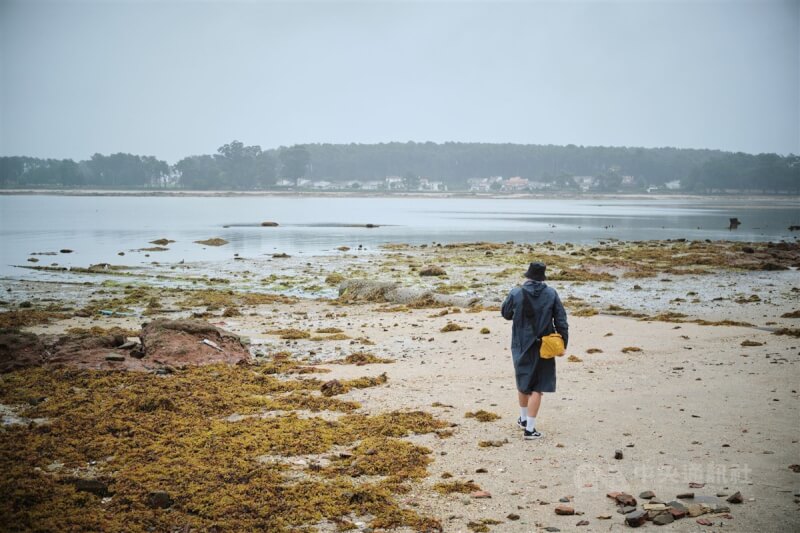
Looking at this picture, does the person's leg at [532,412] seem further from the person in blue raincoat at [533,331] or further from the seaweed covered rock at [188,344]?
the seaweed covered rock at [188,344]

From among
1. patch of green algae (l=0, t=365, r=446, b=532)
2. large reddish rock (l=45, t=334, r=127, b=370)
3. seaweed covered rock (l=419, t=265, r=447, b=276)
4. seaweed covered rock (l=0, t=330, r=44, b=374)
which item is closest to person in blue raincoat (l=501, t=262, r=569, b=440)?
patch of green algae (l=0, t=365, r=446, b=532)

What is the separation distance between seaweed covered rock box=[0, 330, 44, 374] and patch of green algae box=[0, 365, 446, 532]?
429 mm

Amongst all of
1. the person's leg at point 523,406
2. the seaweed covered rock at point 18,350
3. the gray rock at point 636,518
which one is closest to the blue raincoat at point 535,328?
the person's leg at point 523,406

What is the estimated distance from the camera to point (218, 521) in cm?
557

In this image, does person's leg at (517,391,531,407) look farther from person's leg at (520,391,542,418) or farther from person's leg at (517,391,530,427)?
person's leg at (520,391,542,418)

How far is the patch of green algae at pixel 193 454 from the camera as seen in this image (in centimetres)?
566

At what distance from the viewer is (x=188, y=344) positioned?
449 inches

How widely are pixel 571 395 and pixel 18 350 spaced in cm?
853

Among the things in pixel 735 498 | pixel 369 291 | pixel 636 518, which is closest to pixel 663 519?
pixel 636 518

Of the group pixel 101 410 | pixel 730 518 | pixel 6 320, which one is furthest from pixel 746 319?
pixel 6 320

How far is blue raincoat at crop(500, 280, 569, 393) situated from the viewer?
7.62 m

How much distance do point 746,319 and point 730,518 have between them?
37.4 feet

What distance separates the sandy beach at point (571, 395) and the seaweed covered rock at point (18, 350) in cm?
70

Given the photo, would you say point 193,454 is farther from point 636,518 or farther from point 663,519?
point 663,519
